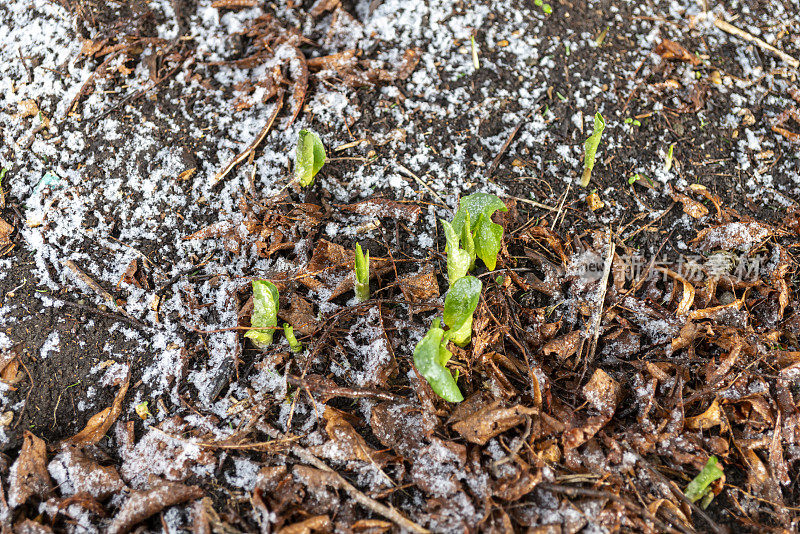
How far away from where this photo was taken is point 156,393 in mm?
1650

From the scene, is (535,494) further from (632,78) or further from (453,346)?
(632,78)

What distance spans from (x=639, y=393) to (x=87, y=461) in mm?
1687

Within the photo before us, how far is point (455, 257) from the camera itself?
63.7 inches

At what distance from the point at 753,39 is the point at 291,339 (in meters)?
2.72

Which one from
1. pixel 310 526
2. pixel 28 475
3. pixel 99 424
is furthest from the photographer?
pixel 99 424

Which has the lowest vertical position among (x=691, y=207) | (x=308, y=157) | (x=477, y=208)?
(x=691, y=207)

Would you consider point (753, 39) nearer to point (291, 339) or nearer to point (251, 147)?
point (251, 147)

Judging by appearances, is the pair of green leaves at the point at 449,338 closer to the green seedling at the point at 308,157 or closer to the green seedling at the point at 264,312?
the green seedling at the point at 264,312

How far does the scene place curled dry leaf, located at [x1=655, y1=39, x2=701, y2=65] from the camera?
243 centimetres

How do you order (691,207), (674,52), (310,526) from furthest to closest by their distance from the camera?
(674,52) < (691,207) < (310,526)

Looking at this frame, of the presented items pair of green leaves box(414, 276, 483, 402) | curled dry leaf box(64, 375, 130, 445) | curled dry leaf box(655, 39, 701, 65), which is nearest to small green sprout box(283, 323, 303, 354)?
pair of green leaves box(414, 276, 483, 402)

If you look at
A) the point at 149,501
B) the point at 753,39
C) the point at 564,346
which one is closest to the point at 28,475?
the point at 149,501

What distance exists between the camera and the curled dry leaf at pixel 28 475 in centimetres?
140

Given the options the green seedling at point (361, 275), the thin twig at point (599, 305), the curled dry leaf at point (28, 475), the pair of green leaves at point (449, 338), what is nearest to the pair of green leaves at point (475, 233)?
the pair of green leaves at point (449, 338)
